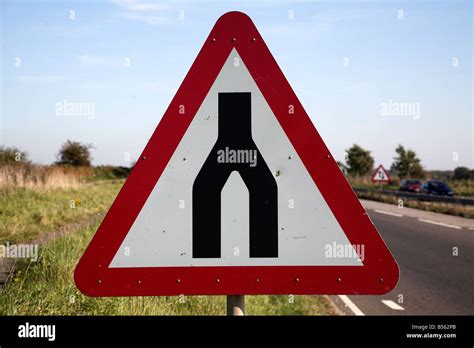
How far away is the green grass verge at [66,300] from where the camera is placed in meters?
3.81

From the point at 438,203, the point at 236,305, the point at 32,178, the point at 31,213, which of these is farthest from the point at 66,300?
the point at 438,203

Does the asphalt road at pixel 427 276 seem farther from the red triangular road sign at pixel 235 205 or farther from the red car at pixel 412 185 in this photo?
the red car at pixel 412 185

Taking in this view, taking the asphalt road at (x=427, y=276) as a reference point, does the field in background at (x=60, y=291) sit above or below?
above

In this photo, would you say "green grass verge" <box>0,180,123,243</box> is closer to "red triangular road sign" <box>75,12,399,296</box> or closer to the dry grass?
the dry grass

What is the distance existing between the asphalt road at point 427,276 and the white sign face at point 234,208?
210 inches

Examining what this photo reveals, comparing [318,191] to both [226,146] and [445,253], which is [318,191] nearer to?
[226,146]

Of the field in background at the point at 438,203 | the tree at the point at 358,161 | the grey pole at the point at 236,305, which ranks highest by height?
the tree at the point at 358,161

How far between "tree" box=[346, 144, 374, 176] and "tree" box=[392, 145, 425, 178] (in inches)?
138

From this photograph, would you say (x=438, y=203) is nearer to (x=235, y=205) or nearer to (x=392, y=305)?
(x=392, y=305)

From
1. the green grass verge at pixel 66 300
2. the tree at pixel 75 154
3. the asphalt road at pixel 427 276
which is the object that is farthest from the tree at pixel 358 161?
the green grass verge at pixel 66 300

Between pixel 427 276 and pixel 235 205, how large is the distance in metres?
8.20

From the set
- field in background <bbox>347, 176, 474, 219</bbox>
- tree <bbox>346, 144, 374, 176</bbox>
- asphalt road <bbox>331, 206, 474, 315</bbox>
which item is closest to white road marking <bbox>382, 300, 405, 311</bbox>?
asphalt road <bbox>331, 206, 474, 315</bbox>

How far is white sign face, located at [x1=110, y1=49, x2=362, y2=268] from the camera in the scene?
194 centimetres
